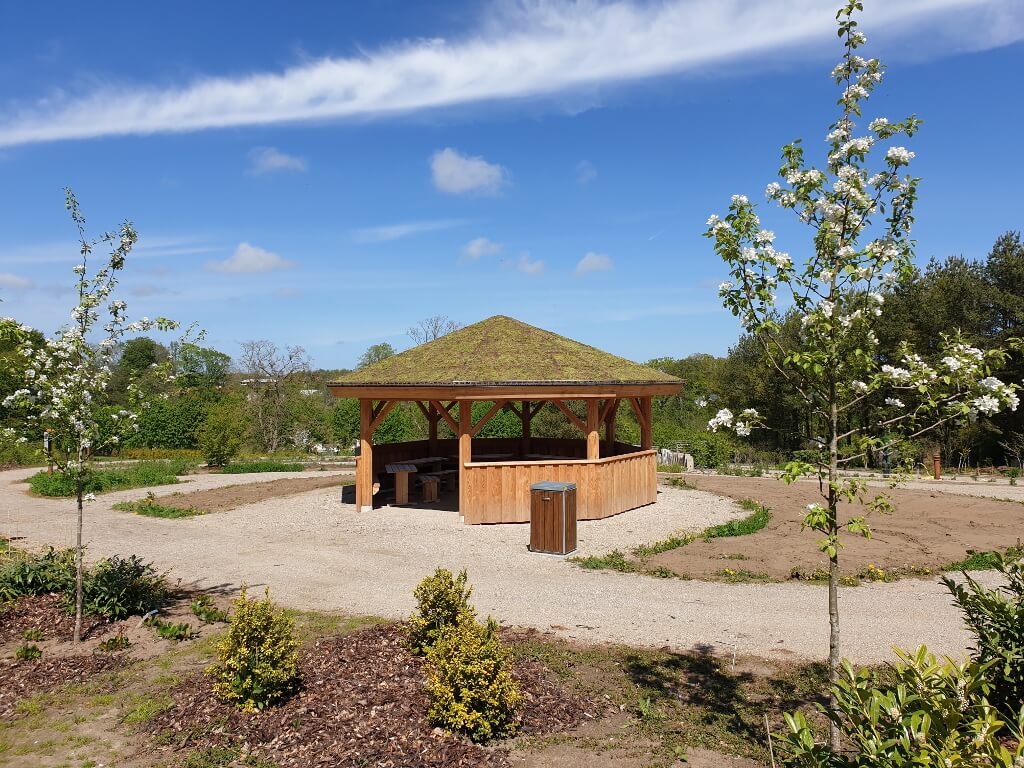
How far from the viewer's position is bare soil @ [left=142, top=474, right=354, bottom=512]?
17.8 metres

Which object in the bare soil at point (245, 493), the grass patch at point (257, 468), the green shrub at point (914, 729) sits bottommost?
the bare soil at point (245, 493)

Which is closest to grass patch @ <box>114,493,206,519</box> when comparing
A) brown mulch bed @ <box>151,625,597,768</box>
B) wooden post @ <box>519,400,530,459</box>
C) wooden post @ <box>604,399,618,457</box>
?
wooden post @ <box>519,400,530,459</box>

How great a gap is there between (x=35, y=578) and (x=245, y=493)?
35.6 ft

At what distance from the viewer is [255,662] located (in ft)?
18.1

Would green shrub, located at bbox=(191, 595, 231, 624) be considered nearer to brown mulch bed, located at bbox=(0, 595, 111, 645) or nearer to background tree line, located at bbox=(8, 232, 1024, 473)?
brown mulch bed, located at bbox=(0, 595, 111, 645)

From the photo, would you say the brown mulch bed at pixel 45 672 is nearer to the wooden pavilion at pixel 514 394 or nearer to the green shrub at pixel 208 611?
the green shrub at pixel 208 611

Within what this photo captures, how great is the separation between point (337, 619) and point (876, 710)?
658cm

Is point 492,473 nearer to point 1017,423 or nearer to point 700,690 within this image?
point 700,690

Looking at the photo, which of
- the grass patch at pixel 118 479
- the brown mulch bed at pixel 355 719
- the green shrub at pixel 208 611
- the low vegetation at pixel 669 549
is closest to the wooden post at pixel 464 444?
the low vegetation at pixel 669 549

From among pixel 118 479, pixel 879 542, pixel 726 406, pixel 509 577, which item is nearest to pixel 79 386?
pixel 509 577

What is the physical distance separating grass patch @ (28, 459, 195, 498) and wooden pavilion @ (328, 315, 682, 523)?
9.62 meters

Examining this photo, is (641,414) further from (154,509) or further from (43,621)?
(43,621)

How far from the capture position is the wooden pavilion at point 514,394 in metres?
14.6

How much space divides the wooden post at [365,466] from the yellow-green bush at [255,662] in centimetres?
1034
